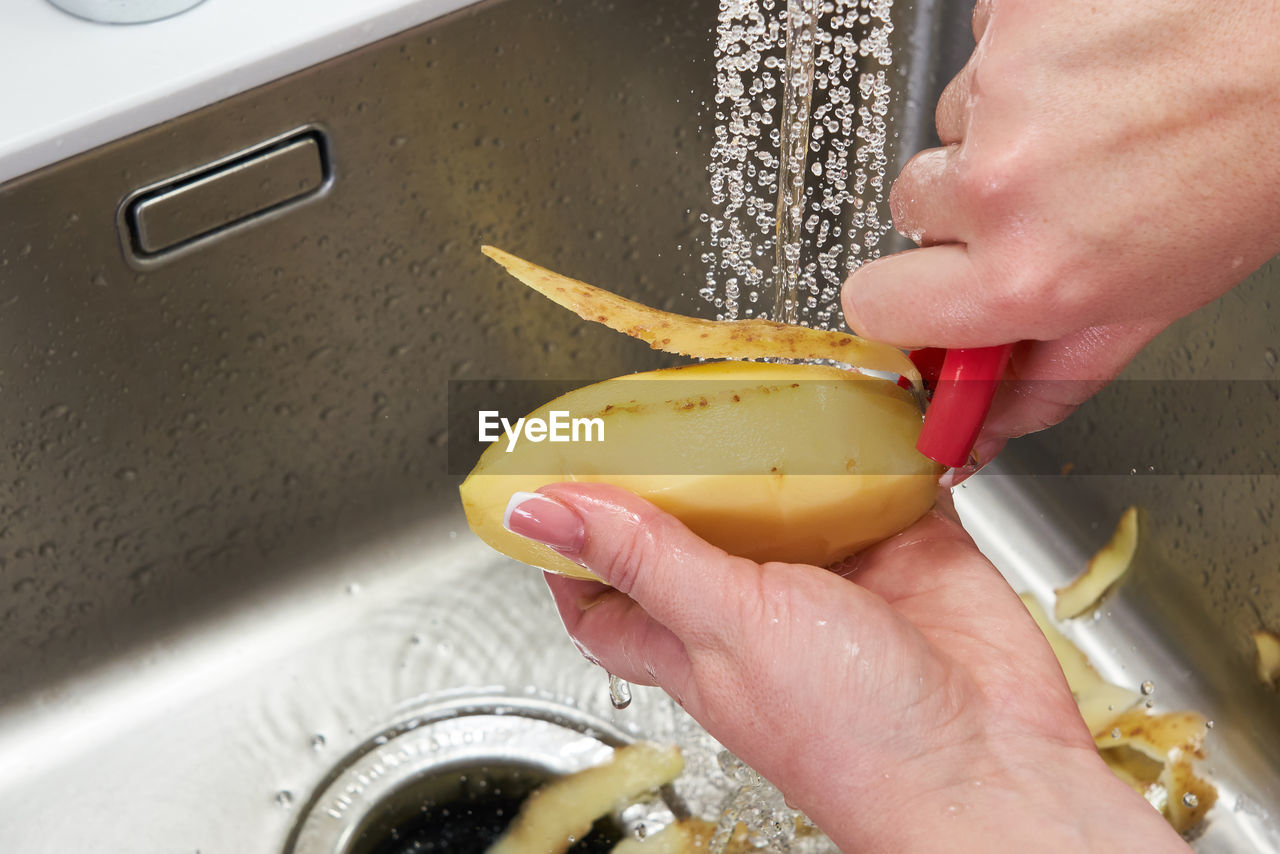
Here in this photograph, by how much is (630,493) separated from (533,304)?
411 millimetres

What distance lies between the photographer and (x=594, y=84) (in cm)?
87

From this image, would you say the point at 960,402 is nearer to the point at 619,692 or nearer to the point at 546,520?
the point at 546,520

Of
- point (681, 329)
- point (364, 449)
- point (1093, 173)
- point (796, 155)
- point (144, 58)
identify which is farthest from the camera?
point (364, 449)

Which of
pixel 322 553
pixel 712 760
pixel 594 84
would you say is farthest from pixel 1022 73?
pixel 322 553

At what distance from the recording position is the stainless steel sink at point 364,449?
804 mm

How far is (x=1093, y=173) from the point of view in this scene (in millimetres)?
490

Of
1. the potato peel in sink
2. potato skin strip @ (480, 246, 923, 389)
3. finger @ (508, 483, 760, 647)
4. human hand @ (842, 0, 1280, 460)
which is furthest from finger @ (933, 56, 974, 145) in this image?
the potato peel in sink

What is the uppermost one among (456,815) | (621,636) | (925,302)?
(925,302)

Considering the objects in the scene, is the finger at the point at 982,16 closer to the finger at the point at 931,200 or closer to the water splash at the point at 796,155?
the finger at the point at 931,200

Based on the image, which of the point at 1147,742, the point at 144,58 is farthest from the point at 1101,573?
the point at 144,58

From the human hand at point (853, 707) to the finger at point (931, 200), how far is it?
0.17 meters

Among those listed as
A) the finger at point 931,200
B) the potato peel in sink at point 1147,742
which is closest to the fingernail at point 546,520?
the finger at point 931,200

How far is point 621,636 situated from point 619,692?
0.24 metres

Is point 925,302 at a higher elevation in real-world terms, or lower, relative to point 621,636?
higher
